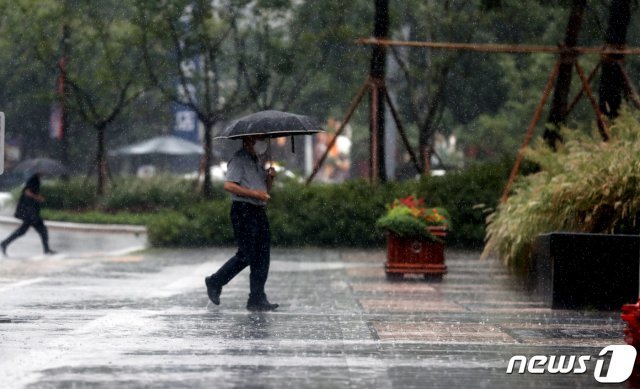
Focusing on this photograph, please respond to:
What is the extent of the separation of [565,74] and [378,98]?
15.5ft

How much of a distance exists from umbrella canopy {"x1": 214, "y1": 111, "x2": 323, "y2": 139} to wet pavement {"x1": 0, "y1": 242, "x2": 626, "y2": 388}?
171 cm

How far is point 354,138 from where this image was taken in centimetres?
6475

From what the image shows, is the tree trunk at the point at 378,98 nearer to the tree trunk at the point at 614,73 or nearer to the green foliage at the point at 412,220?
the tree trunk at the point at 614,73

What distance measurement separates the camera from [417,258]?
17781 millimetres

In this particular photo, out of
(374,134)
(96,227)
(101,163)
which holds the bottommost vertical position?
(96,227)

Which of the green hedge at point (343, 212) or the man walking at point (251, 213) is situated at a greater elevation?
the man walking at point (251, 213)

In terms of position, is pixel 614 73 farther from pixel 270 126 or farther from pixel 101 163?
pixel 101 163

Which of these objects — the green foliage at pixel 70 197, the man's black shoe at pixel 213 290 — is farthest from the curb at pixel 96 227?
the man's black shoe at pixel 213 290

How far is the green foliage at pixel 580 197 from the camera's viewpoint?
13.5 metres

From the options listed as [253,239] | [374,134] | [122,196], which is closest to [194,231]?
[374,134]

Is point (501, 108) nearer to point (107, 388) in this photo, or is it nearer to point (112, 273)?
point (112, 273)

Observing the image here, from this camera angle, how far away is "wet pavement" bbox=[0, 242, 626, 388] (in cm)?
822

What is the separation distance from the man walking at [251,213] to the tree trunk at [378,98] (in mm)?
14064

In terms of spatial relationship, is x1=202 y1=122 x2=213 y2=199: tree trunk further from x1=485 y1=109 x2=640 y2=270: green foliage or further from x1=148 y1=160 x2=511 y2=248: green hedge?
x1=485 y1=109 x2=640 y2=270: green foliage
